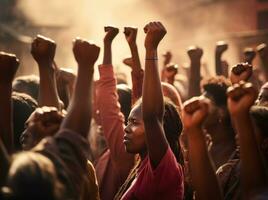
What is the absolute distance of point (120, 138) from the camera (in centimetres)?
495

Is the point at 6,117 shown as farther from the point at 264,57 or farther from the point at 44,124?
the point at 264,57

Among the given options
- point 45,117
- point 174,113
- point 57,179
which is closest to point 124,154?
point 174,113

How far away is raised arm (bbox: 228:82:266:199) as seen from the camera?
3.39 metres

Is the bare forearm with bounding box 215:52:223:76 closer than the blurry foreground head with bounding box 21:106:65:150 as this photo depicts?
No

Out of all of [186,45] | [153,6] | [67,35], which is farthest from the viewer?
[153,6]

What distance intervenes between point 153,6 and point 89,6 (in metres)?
5.71

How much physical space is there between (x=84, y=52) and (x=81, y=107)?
26 centimetres

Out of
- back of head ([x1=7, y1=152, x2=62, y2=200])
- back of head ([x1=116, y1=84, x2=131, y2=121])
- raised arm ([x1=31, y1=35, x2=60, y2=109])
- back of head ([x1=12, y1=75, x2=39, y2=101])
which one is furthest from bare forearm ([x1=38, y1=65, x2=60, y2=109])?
back of head ([x1=116, y1=84, x2=131, y2=121])

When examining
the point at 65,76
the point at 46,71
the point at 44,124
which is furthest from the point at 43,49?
the point at 65,76

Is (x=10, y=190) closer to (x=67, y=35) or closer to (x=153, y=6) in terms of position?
(x=67, y=35)

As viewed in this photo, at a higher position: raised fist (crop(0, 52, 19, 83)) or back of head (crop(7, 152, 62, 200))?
raised fist (crop(0, 52, 19, 83))

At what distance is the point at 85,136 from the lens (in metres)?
3.42

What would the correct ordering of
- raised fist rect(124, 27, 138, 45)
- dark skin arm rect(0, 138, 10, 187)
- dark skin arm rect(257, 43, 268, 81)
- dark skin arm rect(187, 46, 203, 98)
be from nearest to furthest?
dark skin arm rect(0, 138, 10, 187) < raised fist rect(124, 27, 138, 45) < dark skin arm rect(257, 43, 268, 81) < dark skin arm rect(187, 46, 203, 98)

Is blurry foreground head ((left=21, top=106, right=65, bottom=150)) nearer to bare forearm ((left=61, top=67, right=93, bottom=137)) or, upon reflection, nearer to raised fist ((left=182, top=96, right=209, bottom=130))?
bare forearm ((left=61, top=67, right=93, bottom=137))
